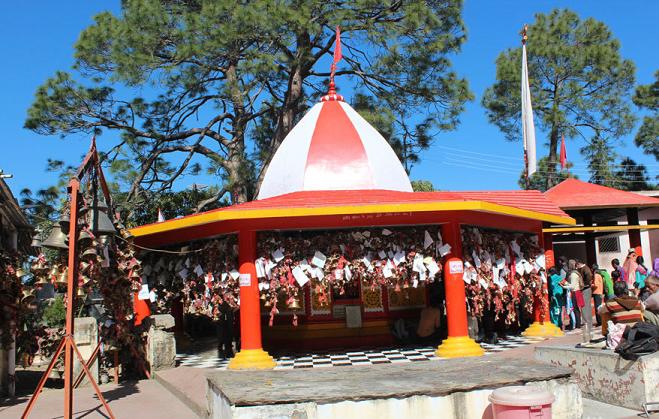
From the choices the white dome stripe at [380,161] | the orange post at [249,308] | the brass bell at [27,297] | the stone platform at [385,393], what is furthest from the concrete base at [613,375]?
the brass bell at [27,297]

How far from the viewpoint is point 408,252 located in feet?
34.8

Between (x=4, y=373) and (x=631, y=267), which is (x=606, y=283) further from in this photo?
(x=4, y=373)

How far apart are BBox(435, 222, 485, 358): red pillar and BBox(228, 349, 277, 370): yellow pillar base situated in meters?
2.90

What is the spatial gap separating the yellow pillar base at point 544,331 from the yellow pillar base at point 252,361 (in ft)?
18.7

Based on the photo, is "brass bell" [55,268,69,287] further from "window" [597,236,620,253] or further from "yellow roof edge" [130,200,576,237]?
"window" [597,236,620,253]

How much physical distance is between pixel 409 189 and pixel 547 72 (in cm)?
2009

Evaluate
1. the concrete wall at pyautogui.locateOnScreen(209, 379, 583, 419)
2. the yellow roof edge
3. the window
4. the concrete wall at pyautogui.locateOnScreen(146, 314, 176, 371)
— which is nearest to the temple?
the yellow roof edge

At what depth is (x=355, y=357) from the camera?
10922 mm

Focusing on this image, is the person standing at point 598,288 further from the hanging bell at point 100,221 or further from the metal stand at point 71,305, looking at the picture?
the metal stand at point 71,305

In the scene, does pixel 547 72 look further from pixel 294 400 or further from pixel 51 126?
pixel 294 400

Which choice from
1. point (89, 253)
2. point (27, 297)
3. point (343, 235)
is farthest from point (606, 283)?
point (27, 297)

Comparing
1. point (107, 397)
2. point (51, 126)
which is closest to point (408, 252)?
point (107, 397)

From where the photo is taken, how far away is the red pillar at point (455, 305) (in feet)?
33.2

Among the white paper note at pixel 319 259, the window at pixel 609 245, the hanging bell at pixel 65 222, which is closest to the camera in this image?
the hanging bell at pixel 65 222
